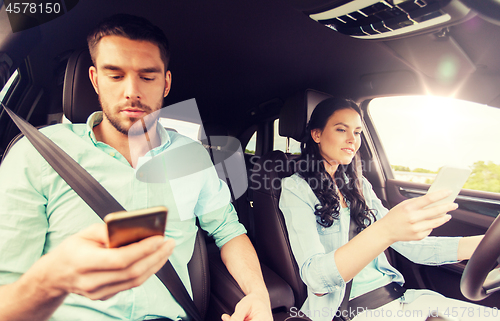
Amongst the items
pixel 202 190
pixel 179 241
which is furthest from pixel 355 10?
pixel 179 241

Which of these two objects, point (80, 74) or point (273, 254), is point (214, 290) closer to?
point (273, 254)

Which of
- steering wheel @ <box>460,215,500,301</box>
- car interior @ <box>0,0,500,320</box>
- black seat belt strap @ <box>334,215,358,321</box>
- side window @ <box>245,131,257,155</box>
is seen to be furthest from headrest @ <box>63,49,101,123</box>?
side window @ <box>245,131,257,155</box>

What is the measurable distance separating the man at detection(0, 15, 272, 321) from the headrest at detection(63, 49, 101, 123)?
74mm

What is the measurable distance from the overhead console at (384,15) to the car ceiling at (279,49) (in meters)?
0.11

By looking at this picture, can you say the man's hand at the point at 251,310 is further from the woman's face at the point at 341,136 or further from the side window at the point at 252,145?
the side window at the point at 252,145

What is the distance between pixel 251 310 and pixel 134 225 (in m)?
0.73

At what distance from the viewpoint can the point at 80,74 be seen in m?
1.16

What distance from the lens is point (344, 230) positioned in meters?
1.36

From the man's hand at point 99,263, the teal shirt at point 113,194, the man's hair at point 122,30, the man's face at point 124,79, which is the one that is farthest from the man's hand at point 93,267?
the man's hair at point 122,30

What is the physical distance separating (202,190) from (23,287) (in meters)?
0.78

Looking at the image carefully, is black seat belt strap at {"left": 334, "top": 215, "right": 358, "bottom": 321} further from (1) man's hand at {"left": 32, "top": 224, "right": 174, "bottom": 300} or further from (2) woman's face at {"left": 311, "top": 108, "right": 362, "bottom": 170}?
(1) man's hand at {"left": 32, "top": 224, "right": 174, "bottom": 300}

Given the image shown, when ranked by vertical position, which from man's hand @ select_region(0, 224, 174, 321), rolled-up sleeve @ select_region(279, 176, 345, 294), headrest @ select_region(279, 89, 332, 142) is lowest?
rolled-up sleeve @ select_region(279, 176, 345, 294)

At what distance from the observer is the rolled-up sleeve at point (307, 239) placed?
41.8 inches

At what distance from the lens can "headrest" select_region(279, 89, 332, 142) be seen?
164cm
